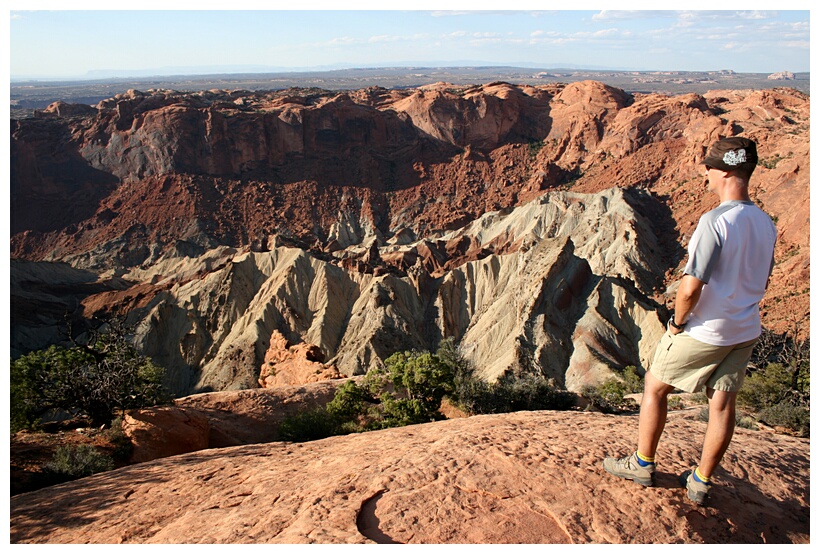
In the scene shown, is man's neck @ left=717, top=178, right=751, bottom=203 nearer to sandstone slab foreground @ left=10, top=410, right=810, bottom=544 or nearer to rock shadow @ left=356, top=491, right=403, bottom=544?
sandstone slab foreground @ left=10, top=410, right=810, bottom=544

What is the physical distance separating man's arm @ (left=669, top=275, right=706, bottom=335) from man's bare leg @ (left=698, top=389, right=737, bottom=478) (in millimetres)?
818

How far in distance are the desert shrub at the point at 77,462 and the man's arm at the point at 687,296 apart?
29.5ft

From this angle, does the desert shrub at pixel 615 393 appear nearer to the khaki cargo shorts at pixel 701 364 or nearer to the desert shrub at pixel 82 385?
the khaki cargo shorts at pixel 701 364

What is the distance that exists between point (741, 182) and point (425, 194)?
68707mm

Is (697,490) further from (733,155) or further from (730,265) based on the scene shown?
(733,155)

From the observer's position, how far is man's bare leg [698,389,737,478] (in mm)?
5125

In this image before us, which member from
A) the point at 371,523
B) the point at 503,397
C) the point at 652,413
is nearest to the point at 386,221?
the point at 503,397

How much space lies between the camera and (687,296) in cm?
473

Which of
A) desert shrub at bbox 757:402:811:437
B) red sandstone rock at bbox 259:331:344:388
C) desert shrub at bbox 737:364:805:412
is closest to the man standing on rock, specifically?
desert shrub at bbox 757:402:811:437

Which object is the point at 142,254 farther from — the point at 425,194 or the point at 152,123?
the point at 425,194

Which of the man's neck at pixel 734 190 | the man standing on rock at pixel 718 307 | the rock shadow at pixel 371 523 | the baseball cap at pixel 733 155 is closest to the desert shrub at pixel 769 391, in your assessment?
the man standing on rock at pixel 718 307

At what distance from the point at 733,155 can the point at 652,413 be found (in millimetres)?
2298

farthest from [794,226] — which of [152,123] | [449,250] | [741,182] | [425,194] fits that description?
[152,123]

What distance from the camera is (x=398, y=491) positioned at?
567 centimetres
